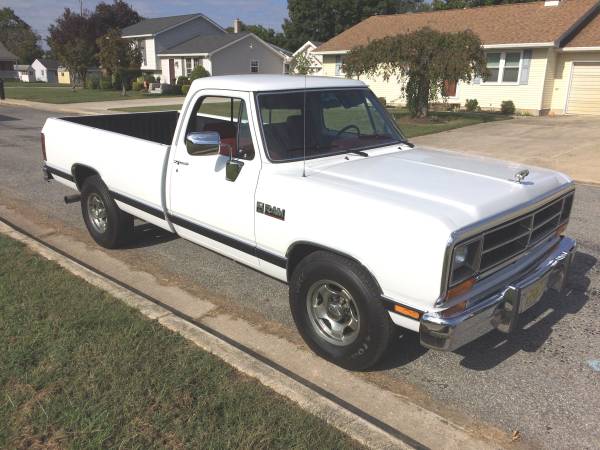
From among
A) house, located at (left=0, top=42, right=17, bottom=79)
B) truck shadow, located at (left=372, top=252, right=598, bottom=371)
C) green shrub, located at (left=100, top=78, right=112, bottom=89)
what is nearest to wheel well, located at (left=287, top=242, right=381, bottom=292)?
truck shadow, located at (left=372, top=252, right=598, bottom=371)

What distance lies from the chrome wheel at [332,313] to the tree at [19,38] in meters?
106

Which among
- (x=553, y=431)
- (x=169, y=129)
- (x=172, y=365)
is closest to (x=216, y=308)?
(x=172, y=365)

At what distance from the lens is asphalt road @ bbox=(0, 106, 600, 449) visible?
321 centimetres

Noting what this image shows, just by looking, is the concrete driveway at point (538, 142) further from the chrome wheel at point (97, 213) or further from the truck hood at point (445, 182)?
the chrome wheel at point (97, 213)

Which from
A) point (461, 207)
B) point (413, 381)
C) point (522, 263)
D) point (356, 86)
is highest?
point (356, 86)

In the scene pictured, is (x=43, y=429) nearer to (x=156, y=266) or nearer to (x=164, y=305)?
→ (x=164, y=305)

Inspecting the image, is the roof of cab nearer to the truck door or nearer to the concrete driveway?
the truck door

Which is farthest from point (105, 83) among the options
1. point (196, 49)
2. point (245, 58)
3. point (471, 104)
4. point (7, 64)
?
point (7, 64)

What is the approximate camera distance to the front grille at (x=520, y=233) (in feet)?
10.6

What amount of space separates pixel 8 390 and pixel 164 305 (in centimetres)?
158

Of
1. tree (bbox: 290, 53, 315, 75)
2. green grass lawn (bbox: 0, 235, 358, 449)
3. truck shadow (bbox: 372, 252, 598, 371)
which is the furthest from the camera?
tree (bbox: 290, 53, 315, 75)

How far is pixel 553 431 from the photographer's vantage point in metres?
3.08

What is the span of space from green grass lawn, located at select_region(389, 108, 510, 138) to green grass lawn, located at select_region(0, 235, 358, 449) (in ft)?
44.6

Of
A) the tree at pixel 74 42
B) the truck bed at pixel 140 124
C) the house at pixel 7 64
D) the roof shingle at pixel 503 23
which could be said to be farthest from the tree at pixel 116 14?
the truck bed at pixel 140 124
